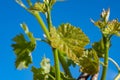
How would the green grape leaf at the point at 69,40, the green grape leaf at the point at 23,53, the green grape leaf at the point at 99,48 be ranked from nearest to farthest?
the green grape leaf at the point at 69,40 < the green grape leaf at the point at 23,53 < the green grape leaf at the point at 99,48

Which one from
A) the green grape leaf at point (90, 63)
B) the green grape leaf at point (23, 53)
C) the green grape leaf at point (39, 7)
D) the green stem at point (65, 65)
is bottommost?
the green grape leaf at point (90, 63)

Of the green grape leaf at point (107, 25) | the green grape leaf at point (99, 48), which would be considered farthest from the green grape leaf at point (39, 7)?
the green grape leaf at point (99, 48)

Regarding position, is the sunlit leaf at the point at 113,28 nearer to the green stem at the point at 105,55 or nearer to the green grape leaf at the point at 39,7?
the green stem at the point at 105,55

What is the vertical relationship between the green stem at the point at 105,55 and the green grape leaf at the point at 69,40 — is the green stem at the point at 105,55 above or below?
below

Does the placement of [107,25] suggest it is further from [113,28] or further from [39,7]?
[39,7]

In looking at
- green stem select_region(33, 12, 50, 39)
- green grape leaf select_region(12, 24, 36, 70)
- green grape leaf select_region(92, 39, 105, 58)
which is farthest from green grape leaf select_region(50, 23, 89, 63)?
green grape leaf select_region(92, 39, 105, 58)

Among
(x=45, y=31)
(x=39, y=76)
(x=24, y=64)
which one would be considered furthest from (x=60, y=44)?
(x=39, y=76)
